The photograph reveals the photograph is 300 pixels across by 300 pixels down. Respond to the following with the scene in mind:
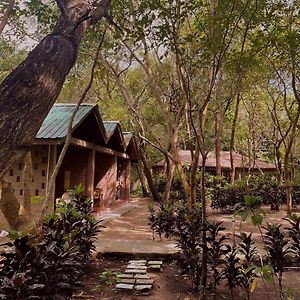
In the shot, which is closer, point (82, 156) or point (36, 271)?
point (36, 271)

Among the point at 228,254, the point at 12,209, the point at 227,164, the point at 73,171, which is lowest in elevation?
the point at 228,254

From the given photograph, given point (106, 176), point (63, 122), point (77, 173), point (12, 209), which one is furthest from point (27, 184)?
point (106, 176)

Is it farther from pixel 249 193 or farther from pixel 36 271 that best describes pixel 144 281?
pixel 249 193

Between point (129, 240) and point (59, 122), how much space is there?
3.79 m

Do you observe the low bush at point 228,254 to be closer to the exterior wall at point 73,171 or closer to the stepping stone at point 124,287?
the stepping stone at point 124,287

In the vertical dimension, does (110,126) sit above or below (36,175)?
above

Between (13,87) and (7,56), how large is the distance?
47.6ft

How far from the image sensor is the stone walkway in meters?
7.00

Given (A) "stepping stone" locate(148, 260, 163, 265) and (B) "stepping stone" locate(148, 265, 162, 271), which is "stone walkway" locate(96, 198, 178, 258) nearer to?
(A) "stepping stone" locate(148, 260, 163, 265)

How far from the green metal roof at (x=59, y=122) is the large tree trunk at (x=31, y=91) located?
6179mm

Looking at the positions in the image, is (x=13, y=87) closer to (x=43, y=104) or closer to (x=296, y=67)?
(x=43, y=104)

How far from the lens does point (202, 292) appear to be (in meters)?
4.54

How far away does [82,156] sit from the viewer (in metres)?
13.2

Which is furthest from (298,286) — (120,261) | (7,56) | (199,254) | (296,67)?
(7,56)
